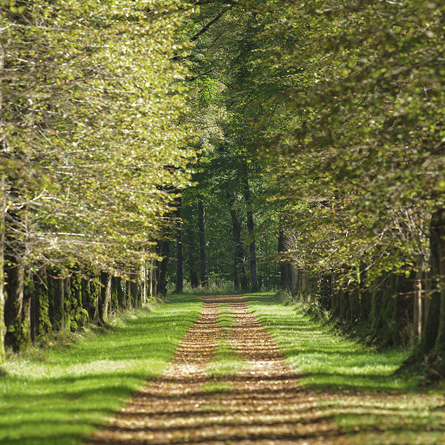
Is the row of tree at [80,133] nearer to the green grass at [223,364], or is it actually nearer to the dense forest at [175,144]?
the dense forest at [175,144]

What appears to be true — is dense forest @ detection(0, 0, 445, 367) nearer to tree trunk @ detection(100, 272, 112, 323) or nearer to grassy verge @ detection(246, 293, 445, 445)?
grassy verge @ detection(246, 293, 445, 445)

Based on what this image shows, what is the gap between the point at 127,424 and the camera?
8.94 metres

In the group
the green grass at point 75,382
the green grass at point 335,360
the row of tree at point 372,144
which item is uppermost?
the row of tree at point 372,144

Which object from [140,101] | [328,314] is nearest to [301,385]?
[140,101]

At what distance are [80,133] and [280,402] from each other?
7.28 m

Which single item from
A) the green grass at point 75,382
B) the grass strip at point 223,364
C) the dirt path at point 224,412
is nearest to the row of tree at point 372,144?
the dirt path at point 224,412

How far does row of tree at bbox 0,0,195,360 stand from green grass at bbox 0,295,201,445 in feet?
4.79

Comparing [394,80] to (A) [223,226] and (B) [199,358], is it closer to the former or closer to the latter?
(B) [199,358]

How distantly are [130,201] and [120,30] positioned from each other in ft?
13.7

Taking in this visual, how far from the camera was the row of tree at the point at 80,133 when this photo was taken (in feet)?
42.1

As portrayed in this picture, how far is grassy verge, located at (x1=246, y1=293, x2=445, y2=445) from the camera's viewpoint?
25.6 feet

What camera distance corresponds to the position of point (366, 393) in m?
10.8

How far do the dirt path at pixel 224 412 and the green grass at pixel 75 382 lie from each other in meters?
0.36

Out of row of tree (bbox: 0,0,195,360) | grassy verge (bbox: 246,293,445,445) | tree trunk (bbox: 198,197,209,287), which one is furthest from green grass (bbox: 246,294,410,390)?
tree trunk (bbox: 198,197,209,287)
